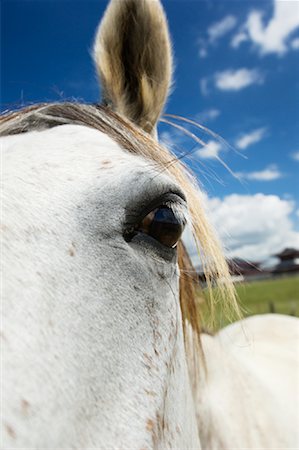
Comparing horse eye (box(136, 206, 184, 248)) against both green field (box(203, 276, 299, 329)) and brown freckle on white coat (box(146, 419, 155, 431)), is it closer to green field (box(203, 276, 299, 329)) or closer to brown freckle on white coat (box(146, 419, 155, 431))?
brown freckle on white coat (box(146, 419, 155, 431))

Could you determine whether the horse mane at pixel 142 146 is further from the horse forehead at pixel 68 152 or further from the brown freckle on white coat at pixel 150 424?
the brown freckle on white coat at pixel 150 424

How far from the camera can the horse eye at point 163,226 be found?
127 cm

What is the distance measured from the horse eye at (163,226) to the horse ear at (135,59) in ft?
2.79

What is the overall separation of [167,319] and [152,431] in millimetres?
324

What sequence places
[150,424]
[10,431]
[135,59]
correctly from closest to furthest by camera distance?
[10,431]
[150,424]
[135,59]

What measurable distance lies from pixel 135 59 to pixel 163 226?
1088 mm

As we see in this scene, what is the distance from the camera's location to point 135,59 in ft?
6.57

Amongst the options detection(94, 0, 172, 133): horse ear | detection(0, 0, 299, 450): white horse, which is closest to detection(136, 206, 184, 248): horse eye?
detection(0, 0, 299, 450): white horse

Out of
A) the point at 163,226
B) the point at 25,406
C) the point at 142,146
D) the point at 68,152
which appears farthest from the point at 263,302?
the point at 25,406

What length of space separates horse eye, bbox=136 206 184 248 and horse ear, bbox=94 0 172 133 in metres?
0.85

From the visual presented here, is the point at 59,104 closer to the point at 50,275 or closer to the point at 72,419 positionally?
the point at 50,275

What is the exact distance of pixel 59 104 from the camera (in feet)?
5.65

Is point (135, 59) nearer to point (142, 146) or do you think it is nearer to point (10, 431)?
point (142, 146)

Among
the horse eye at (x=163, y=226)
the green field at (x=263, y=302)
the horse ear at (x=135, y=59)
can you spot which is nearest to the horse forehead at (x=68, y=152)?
the horse eye at (x=163, y=226)
